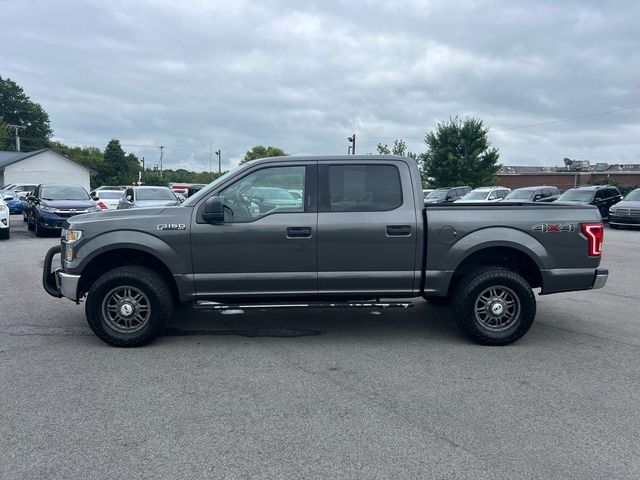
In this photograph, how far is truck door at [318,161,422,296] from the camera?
212 inches

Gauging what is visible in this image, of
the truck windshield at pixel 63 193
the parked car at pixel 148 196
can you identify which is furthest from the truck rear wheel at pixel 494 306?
the truck windshield at pixel 63 193

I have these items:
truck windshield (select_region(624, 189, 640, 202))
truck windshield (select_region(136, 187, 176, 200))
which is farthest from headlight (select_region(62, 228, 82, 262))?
truck windshield (select_region(624, 189, 640, 202))

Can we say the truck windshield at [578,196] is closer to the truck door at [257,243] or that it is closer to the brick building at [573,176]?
the truck door at [257,243]

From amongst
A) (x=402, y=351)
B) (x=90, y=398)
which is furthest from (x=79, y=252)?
(x=402, y=351)

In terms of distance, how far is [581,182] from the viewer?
53219 mm

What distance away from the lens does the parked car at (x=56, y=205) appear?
15.9 metres

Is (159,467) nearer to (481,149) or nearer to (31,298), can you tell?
(31,298)

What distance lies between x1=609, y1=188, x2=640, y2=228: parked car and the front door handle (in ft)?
63.4

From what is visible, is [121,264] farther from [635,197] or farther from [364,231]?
[635,197]

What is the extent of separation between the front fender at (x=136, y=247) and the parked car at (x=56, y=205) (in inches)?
426

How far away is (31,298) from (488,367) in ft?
21.1

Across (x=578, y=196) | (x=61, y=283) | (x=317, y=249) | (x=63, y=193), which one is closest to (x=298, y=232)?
(x=317, y=249)

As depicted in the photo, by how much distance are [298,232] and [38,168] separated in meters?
55.3

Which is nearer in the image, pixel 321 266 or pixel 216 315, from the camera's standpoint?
pixel 321 266
